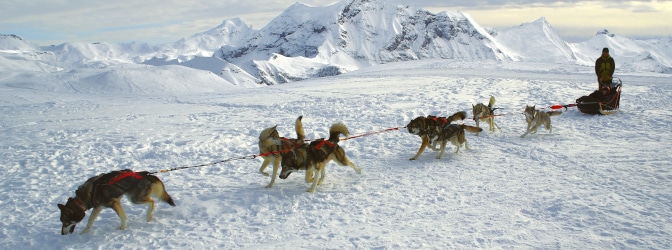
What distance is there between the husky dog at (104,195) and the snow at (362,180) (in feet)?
0.82

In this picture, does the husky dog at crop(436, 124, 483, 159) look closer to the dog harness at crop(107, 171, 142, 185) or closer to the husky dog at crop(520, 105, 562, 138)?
the husky dog at crop(520, 105, 562, 138)

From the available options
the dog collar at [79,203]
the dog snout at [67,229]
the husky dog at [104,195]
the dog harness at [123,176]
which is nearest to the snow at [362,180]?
the dog snout at [67,229]

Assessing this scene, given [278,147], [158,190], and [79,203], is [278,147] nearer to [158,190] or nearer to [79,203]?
[158,190]

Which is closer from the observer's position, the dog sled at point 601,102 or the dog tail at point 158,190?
the dog tail at point 158,190

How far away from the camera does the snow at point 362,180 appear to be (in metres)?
5.21

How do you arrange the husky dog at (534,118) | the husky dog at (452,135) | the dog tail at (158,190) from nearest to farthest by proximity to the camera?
1. the dog tail at (158,190)
2. the husky dog at (452,135)
3. the husky dog at (534,118)

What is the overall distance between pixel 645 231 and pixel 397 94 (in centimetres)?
1204

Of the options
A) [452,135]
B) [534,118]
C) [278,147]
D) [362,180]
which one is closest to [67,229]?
[278,147]

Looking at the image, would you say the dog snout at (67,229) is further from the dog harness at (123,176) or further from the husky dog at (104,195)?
the dog harness at (123,176)

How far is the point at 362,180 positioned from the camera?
7297 mm

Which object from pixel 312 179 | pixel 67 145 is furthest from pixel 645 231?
pixel 67 145

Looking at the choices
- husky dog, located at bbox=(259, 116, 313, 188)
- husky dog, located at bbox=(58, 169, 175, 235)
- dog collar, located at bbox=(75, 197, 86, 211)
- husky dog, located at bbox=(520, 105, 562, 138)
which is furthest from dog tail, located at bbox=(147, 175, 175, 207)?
husky dog, located at bbox=(520, 105, 562, 138)

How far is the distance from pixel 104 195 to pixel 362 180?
3618 mm

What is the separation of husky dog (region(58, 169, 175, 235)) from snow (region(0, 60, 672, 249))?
251 mm
